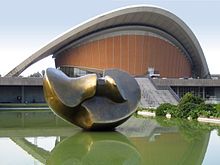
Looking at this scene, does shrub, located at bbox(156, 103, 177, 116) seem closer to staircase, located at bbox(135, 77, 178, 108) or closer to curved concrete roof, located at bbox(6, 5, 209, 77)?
staircase, located at bbox(135, 77, 178, 108)

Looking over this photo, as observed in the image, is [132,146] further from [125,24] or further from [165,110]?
[125,24]

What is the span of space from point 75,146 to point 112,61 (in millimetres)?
39726

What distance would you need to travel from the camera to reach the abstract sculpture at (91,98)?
51.5ft

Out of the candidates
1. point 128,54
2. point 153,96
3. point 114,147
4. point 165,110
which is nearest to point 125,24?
point 128,54

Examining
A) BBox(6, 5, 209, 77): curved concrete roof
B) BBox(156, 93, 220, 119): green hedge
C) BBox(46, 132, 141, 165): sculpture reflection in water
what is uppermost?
BBox(6, 5, 209, 77): curved concrete roof

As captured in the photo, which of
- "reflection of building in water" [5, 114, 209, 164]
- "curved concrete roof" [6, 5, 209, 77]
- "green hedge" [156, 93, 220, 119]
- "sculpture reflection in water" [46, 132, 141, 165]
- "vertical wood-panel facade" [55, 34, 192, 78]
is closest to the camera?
"sculpture reflection in water" [46, 132, 141, 165]

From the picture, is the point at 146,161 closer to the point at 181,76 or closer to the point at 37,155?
the point at 37,155

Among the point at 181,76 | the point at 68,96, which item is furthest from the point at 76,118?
the point at 181,76

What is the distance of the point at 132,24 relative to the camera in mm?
52656

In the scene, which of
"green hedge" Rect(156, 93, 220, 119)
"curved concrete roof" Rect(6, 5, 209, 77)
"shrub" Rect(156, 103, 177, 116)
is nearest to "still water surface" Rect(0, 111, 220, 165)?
"green hedge" Rect(156, 93, 220, 119)

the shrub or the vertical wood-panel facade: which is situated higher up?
the vertical wood-panel facade

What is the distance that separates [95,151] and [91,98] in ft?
14.4

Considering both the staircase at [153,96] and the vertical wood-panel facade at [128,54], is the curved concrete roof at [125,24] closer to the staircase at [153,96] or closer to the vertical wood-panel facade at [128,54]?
the vertical wood-panel facade at [128,54]

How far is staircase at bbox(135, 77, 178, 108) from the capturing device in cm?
3616
